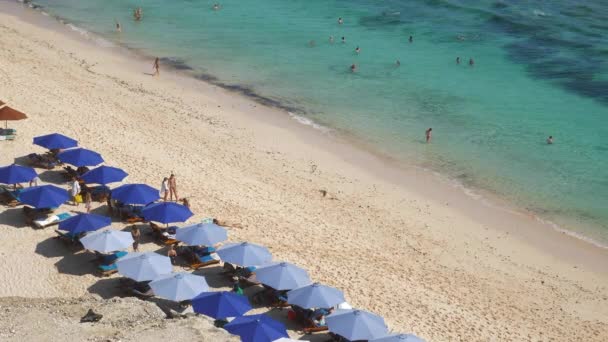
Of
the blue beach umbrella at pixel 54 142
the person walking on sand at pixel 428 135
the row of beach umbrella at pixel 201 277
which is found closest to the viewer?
the row of beach umbrella at pixel 201 277

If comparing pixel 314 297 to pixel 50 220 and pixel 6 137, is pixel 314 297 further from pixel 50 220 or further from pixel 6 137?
pixel 6 137

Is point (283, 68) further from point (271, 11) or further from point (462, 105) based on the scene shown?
point (271, 11)

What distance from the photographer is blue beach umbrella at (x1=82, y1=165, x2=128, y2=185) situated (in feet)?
66.2

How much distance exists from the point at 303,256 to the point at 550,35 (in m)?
37.2

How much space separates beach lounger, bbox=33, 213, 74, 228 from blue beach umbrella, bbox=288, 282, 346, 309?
6875 mm

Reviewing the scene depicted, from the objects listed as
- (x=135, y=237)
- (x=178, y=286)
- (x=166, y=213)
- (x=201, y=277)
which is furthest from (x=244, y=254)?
(x=135, y=237)

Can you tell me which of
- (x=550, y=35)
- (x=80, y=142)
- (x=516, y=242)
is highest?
(x=550, y=35)

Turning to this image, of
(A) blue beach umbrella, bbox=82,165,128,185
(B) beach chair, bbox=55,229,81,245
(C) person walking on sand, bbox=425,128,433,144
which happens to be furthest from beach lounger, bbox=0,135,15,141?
(C) person walking on sand, bbox=425,128,433,144

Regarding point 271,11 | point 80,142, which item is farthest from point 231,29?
point 80,142

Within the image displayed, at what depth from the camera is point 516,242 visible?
2273 cm

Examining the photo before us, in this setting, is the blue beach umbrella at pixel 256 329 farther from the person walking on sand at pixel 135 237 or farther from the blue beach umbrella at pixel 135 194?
the blue beach umbrella at pixel 135 194

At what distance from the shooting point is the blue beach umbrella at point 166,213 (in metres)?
18.5

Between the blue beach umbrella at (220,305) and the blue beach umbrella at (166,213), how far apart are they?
3.81 meters

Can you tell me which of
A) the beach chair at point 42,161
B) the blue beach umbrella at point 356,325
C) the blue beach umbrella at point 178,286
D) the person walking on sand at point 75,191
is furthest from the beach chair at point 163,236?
the blue beach umbrella at point 356,325
